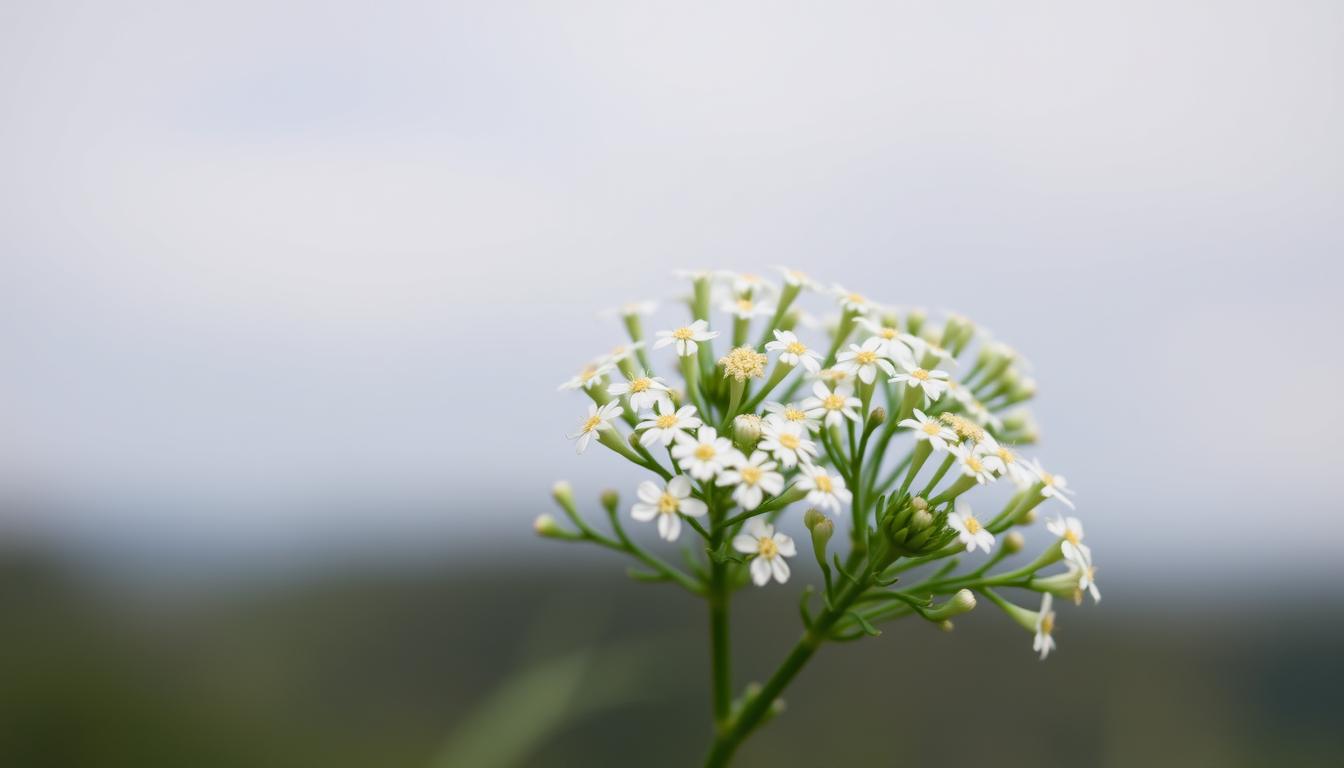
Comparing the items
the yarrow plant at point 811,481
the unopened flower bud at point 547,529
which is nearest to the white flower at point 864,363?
the yarrow plant at point 811,481

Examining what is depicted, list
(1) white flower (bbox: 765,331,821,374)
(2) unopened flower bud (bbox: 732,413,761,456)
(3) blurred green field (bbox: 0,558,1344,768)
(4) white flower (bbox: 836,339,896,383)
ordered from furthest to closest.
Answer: (3) blurred green field (bbox: 0,558,1344,768) → (1) white flower (bbox: 765,331,821,374) → (4) white flower (bbox: 836,339,896,383) → (2) unopened flower bud (bbox: 732,413,761,456)

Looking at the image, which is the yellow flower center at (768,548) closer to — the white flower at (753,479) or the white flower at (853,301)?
the white flower at (753,479)

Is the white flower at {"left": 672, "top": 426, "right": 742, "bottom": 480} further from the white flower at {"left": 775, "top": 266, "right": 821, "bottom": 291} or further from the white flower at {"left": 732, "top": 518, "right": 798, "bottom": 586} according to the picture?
the white flower at {"left": 775, "top": 266, "right": 821, "bottom": 291}

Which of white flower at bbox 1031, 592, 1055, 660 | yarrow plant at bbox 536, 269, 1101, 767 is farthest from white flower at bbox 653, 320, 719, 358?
white flower at bbox 1031, 592, 1055, 660

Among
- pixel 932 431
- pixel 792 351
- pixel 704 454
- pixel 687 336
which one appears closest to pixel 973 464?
pixel 932 431

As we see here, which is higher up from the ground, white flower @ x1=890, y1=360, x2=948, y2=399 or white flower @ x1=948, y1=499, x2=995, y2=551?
white flower @ x1=890, y1=360, x2=948, y2=399

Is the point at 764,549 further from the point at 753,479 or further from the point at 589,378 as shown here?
the point at 589,378
